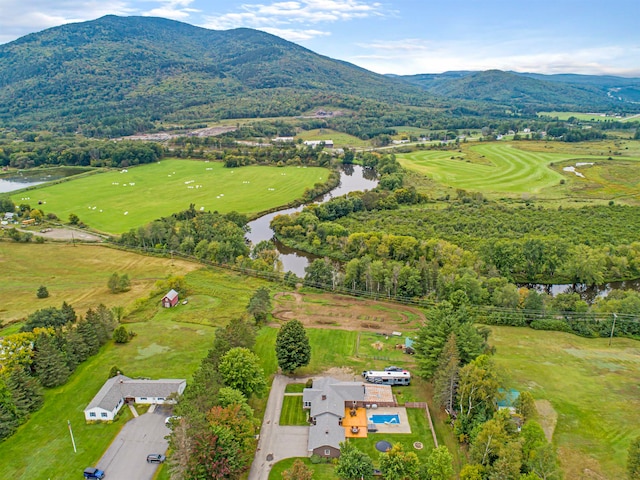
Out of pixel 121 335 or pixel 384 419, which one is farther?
pixel 121 335

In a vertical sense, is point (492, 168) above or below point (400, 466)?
above

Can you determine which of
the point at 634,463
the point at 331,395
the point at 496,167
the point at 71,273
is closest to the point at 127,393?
the point at 331,395

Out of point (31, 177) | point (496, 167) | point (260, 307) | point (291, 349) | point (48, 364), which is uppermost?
point (496, 167)

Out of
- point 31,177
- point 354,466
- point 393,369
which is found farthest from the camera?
point 31,177

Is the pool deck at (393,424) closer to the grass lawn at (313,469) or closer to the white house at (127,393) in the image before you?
the grass lawn at (313,469)

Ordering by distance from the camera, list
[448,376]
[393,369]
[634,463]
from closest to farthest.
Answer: [634,463] < [448,376] < [393,369]

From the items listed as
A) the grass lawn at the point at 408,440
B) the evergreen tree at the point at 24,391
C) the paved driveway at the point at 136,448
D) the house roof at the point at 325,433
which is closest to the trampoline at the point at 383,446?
the grass lawn at the point at 408,440

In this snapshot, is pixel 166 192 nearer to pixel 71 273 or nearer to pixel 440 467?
pixel 71 273
